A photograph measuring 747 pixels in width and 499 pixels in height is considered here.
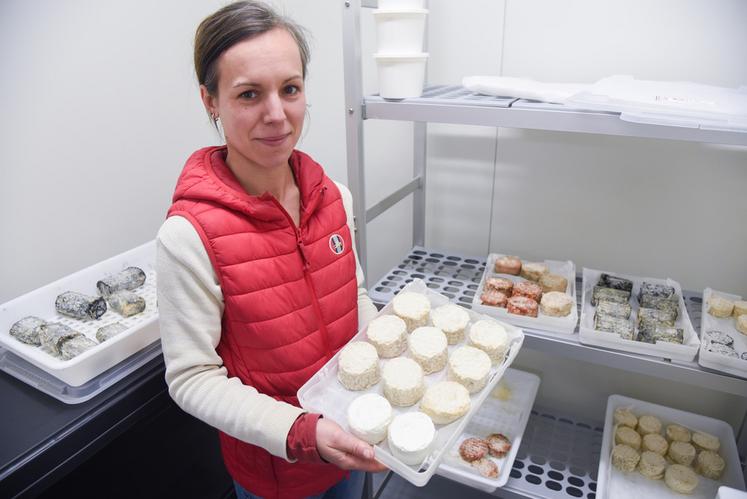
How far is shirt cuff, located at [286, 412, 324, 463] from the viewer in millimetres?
901

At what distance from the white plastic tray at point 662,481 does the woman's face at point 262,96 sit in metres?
1.20

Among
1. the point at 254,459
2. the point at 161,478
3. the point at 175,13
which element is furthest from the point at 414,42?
the point at 161,478

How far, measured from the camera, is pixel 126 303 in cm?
125

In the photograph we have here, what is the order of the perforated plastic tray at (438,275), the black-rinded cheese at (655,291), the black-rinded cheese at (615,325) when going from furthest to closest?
the perforated plastic tray at (438,275), the black-rinded cheese at (655,291), the black-rinded cheese at (615,325)

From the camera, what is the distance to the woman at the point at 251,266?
88 centimetres

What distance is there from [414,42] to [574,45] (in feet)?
1.85

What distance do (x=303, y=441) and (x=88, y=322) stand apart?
2.31 feet

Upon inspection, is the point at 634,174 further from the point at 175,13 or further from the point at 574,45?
the point at 175,13

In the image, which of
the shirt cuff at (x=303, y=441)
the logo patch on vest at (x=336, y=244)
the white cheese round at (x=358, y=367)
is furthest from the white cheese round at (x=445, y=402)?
the logo patch on vest at (x=336, y=244)

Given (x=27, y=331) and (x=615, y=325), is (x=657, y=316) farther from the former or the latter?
(x=27, y=331)

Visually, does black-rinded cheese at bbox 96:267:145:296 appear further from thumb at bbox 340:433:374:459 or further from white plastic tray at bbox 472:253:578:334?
white plastic tray at bbox 472:253:578:334

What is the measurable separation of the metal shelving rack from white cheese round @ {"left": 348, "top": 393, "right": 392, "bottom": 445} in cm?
52

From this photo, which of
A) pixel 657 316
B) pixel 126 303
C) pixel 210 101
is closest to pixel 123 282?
pixel 126 303

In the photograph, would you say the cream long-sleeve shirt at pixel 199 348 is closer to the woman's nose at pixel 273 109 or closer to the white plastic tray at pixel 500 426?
the woman's nose at pixel 273 109
